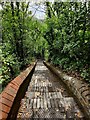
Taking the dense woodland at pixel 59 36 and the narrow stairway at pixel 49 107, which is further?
the dense woodland at pixel 59 36

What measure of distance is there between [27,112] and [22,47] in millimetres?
10862

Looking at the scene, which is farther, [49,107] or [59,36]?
[59,36]

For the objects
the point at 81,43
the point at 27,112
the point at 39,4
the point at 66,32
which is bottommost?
the point at 27,112

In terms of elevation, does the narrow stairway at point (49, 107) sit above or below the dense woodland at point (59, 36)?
below

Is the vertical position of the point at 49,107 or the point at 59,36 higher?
the point at 59,36

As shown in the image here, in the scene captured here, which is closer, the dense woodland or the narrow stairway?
the narrow stairway

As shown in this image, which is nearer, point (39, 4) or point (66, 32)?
point (66, 32)

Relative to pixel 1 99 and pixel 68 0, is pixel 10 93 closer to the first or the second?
pixel 1 99

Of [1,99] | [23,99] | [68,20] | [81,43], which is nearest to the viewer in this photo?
[1,99]

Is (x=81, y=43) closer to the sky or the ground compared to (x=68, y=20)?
closer to the ground

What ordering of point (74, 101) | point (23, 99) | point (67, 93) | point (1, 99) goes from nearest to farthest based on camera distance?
point (1, 99), point (74, 101), point (23, 99), point (67, 93)

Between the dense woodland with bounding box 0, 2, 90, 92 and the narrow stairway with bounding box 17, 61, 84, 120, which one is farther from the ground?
the dense woodland with bounding box 0, 2, 90, 92

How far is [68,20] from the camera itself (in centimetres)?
1193

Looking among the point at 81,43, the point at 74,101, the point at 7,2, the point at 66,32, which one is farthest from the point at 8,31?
the point at 74,101
